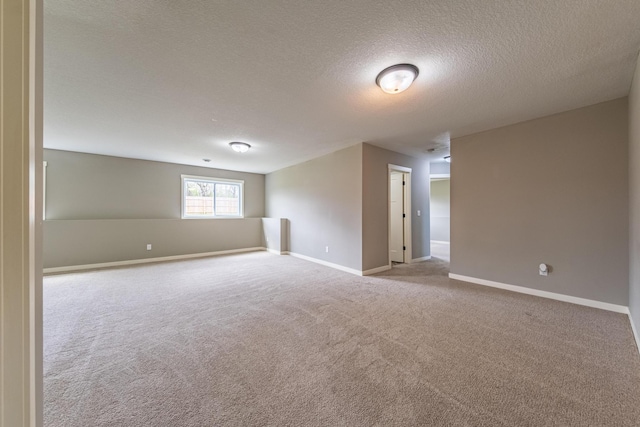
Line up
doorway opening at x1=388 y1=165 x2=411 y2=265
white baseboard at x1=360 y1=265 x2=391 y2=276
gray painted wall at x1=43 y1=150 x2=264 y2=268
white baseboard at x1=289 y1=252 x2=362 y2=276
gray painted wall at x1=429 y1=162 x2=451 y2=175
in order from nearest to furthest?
white baseboard at x1=360 y1=265 x2=391 y2=276
white baseboard at x1=289 y1=252 x2=362 y2=276
gray painted wall at x1=43 y1=150 x2=264 y2=268
doorway opening at x1=388 y1=165 x2=411 y2=265
gray painted wall at x1=429 y1=162 x2=451 y2=175

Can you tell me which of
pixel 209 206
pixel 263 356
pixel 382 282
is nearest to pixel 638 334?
pixel 382 282

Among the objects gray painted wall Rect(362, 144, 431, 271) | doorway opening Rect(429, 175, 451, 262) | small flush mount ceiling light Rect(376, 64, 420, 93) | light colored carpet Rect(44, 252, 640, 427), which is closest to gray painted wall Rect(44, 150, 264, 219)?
light colored carpet Rect(44, 252, 640, 427)

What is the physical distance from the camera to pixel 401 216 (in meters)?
5.30

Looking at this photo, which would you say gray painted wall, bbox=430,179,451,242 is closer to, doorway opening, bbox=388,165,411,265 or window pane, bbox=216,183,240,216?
doorway opening, bbox=388,165,411,265

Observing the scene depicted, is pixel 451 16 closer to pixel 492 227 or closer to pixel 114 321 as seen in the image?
pixel 492 227

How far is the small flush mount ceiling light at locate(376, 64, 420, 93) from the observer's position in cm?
201

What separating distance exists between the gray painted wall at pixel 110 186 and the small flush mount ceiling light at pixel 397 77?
5723 mm

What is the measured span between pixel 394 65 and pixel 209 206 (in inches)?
239

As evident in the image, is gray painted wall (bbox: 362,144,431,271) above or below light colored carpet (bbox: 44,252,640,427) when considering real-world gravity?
above

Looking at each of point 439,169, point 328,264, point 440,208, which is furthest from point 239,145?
point 440,208

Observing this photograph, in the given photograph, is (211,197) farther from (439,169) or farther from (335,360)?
(439,169)

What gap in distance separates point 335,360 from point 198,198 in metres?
6.00

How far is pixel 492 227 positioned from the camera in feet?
11.6

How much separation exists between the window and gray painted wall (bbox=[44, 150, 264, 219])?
0.19 metres
